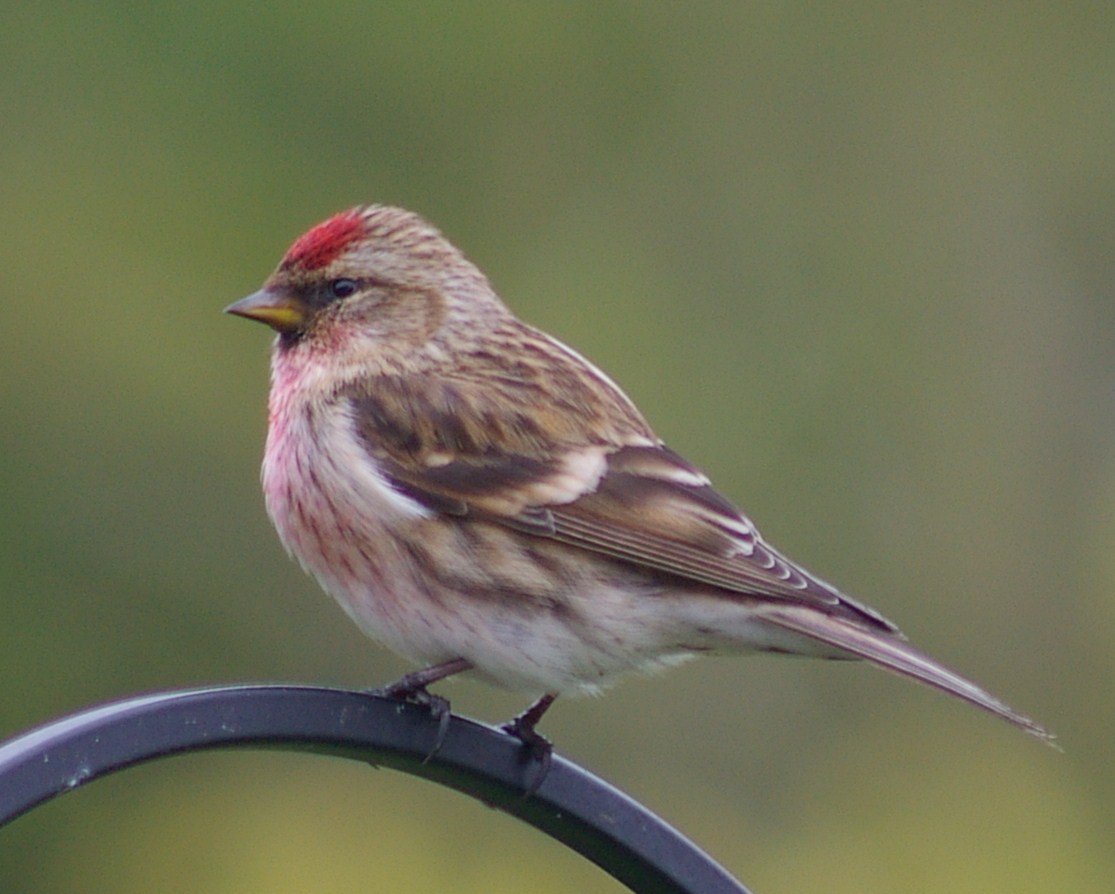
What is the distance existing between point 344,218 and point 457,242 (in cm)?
390

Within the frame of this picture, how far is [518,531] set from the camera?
4.24m

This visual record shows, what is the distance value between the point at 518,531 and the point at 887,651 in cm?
74

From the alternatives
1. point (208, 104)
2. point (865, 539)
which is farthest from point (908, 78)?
point (208, 104)

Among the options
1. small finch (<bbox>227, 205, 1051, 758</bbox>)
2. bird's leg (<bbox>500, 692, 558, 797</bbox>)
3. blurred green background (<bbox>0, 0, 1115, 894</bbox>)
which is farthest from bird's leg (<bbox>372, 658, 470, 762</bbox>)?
blurred green background (<bbox>0, 0, 1115, 894</bbox>)

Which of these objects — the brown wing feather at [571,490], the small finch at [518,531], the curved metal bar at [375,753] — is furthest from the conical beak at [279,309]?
the curved metal bar at [375,753]

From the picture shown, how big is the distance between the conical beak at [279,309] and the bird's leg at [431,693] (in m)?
0.89

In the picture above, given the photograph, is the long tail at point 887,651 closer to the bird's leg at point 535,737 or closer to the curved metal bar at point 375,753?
the bird's leg at point 535,737

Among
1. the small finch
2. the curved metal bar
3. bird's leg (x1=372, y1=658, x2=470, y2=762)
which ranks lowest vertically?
the curved metal bar

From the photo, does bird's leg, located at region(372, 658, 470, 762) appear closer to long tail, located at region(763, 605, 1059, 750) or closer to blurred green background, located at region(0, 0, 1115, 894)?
long tail, located at region(763, 605, 1059, 750)

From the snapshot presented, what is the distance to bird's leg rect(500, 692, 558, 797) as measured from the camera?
3.44 m

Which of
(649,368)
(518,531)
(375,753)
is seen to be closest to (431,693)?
(375,753)

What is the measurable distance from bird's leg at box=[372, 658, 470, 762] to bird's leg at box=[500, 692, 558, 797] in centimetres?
14

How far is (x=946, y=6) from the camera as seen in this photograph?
10531 millimetres

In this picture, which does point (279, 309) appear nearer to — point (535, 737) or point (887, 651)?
point (535, 737)
